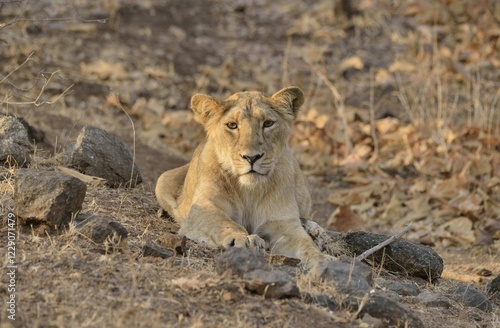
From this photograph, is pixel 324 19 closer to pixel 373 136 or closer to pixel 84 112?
pixel 373 136

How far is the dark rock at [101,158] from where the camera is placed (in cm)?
748

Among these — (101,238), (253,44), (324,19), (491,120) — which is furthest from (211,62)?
(101,238)

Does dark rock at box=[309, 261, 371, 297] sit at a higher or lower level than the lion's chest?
higher

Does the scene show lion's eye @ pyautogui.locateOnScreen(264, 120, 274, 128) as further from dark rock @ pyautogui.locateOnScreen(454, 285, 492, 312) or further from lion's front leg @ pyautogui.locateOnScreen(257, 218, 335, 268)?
dark rock @ pyautogui.locateOnScreen(454, 285, 492, 312)

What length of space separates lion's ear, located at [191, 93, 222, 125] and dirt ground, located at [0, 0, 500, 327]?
0.89 meters

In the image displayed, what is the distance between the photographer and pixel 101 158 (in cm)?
753

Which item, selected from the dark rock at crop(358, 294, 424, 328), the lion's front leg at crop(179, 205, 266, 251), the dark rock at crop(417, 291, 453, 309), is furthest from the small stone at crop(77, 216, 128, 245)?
the dark rock at crop(417, 291, 453, 309)

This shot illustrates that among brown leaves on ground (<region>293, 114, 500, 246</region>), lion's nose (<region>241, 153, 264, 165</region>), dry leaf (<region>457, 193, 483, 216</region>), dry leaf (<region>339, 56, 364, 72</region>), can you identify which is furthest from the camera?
dry leaf (<region>339, 56, 364, 72</region>)

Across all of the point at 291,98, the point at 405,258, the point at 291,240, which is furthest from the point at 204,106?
the point at 405,258

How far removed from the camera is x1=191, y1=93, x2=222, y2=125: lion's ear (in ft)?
21.8

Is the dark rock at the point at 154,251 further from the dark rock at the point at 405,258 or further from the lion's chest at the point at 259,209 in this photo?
the dark rock at the point at 405,258

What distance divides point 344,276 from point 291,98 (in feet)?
6.55

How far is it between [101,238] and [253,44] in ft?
38.3

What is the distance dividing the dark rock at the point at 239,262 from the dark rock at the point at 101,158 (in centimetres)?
276
